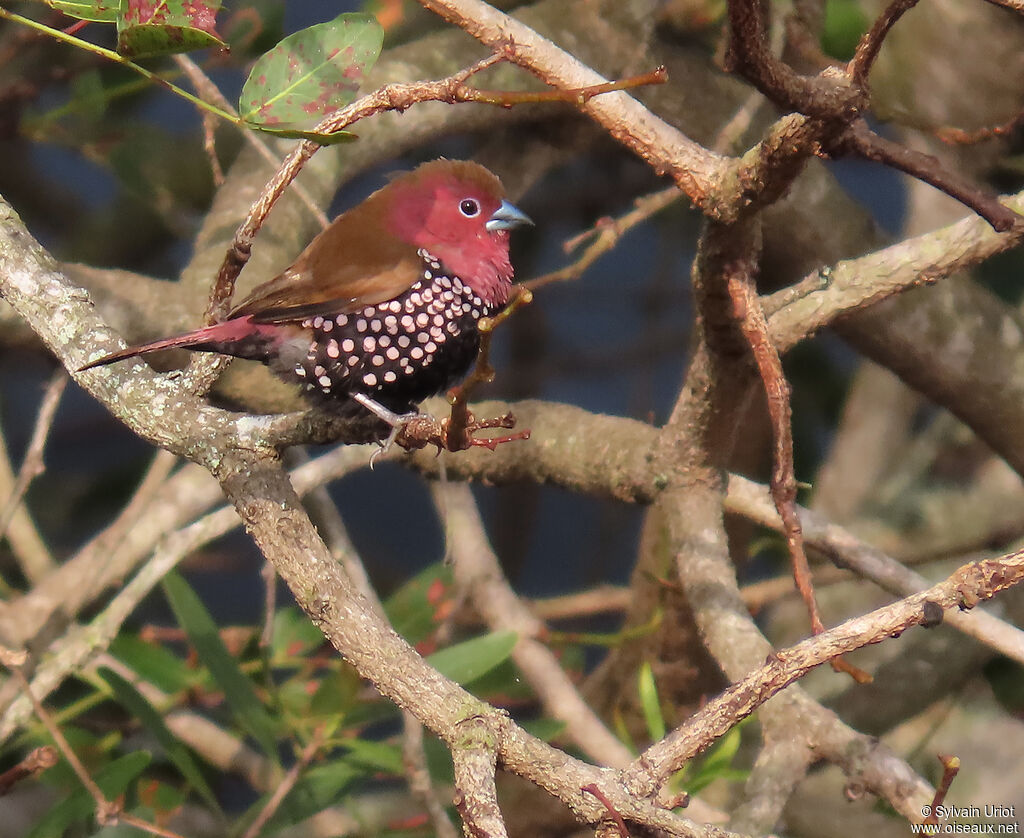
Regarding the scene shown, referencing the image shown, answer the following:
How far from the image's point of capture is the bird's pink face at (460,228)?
6.75 ft

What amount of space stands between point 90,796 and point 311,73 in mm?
1601

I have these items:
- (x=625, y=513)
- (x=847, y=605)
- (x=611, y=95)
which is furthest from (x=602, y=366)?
(x=611, y=95)

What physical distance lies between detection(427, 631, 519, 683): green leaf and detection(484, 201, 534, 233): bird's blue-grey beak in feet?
2.91

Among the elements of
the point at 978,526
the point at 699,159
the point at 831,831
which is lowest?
the point at 831,831

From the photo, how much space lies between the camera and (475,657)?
2447mm

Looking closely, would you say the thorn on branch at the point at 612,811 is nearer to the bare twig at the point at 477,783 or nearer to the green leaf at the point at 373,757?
the bare twig at the point at 477,783

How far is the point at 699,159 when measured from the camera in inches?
60.7

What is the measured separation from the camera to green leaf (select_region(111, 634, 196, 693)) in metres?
2.72

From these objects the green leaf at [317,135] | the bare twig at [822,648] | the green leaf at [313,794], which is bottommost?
the green leaf at [313,794]

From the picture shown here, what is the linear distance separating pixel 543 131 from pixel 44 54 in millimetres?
1589

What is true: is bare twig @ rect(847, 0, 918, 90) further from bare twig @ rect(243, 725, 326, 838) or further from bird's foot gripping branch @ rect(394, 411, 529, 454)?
bare twig @ rect(243, 725, 326, 838)

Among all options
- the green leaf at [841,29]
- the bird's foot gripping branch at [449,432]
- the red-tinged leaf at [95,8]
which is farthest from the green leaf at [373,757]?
the green leaf at [841,29]

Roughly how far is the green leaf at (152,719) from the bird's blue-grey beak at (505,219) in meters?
1.23

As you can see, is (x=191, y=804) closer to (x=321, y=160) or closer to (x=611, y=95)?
(x=321, y=160)
